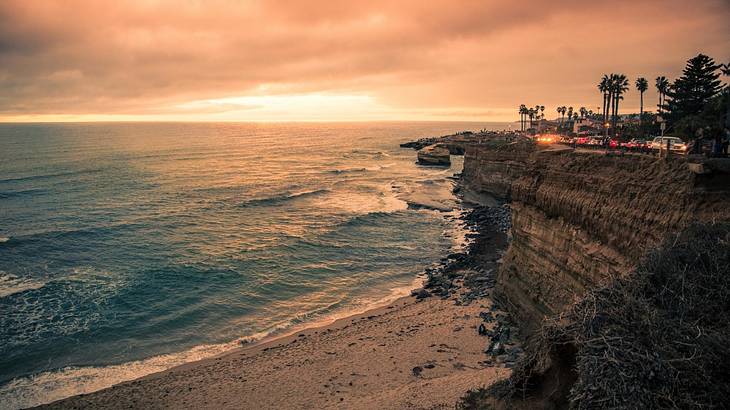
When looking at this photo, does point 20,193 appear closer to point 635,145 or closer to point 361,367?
point 361,367

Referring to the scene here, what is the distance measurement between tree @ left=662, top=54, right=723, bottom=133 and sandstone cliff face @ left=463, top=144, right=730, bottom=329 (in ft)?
147

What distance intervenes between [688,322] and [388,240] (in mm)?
32228

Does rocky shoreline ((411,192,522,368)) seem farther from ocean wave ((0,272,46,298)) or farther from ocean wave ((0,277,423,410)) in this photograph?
ocean wave ((0,272,46,298))

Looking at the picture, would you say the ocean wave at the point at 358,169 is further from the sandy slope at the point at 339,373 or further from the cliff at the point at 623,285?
the cliff at the point at 623,285

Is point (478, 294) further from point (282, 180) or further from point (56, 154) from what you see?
point (56, 154)

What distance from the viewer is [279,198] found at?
188 ft

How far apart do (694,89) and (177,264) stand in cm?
6241

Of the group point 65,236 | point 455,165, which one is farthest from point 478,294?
point 455,165

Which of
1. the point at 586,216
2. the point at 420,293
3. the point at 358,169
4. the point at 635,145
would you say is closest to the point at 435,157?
the point at 358,169

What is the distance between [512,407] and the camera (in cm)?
909

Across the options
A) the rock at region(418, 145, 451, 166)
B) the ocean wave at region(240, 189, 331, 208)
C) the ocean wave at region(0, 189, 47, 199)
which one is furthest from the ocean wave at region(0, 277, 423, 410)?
the rock at region(418, 145, 451, 166)

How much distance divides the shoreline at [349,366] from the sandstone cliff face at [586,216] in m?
2.87

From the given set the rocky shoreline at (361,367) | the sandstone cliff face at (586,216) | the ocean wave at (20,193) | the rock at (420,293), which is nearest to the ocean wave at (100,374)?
the rocky shoreline at (361,367)

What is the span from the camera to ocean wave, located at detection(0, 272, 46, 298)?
27.0m
